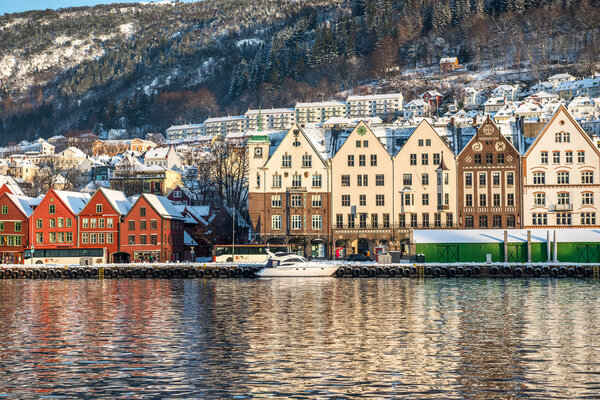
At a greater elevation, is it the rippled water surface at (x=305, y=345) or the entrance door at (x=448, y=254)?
the entrance door at (x=448, y=254)

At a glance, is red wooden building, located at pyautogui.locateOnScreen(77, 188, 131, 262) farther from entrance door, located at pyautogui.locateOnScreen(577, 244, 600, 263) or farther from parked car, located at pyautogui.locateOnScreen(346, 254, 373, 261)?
entrance door, located at pyautogui.locateOnScreen(577, 244, 600, 263)

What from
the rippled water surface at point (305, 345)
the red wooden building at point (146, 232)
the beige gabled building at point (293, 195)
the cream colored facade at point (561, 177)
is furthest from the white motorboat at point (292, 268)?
the cream colored facade at point (561, 177)

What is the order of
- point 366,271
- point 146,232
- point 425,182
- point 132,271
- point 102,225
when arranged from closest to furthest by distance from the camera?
point 366,271 → point 132,271 → point 425,182 → point 146,232 → point 102,225

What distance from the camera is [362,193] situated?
103m

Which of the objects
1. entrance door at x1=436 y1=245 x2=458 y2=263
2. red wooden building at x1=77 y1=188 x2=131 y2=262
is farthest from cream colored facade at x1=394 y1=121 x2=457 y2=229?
red wooden building at x1=77 y1=188 x2=131 y2=262

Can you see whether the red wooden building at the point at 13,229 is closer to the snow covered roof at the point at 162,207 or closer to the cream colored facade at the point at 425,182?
the snow covered roof at the point at 162,207

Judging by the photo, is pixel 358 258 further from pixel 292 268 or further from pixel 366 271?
pixel 292 268

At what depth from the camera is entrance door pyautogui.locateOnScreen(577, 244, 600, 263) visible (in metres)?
88.1

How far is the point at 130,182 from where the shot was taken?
193500mm

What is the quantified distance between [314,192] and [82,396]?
80.1 meters

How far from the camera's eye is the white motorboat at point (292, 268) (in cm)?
8406

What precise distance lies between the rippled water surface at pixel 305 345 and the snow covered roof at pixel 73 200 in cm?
5230

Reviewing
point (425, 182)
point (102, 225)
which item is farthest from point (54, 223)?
point (425, 182)

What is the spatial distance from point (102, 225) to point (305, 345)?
80.9 m
